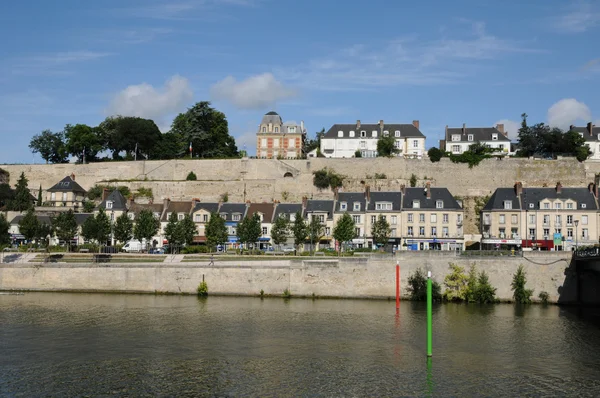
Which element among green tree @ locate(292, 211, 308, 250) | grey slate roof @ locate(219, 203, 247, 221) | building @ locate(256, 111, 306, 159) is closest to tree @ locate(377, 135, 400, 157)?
building @ locate(256, 111, 306, 159)

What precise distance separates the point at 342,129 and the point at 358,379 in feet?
168

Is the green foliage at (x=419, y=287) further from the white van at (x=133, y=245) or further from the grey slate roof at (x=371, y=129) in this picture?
the grey slate roof at (x=371, y=129)

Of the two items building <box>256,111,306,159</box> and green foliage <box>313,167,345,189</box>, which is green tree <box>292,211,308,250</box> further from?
building <box>256,111,306,159</box>

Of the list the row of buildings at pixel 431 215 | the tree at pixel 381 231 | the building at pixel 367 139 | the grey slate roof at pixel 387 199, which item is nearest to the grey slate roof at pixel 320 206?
the row of buildings at pixel 431 215

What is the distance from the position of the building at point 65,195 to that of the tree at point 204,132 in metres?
15.5

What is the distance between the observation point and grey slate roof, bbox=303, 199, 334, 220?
52878 millimetres

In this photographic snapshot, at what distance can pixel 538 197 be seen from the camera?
165 ft

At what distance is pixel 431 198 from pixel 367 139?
58.2ft

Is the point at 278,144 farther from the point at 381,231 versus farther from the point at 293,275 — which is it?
the point at 293,275

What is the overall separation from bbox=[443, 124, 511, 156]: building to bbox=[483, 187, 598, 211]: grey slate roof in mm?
17516

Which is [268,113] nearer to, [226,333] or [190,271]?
[190,271]

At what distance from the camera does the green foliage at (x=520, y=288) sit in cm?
3559

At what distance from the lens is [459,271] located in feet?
119

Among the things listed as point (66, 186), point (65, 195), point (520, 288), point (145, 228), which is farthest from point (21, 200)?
point (520, 288)
